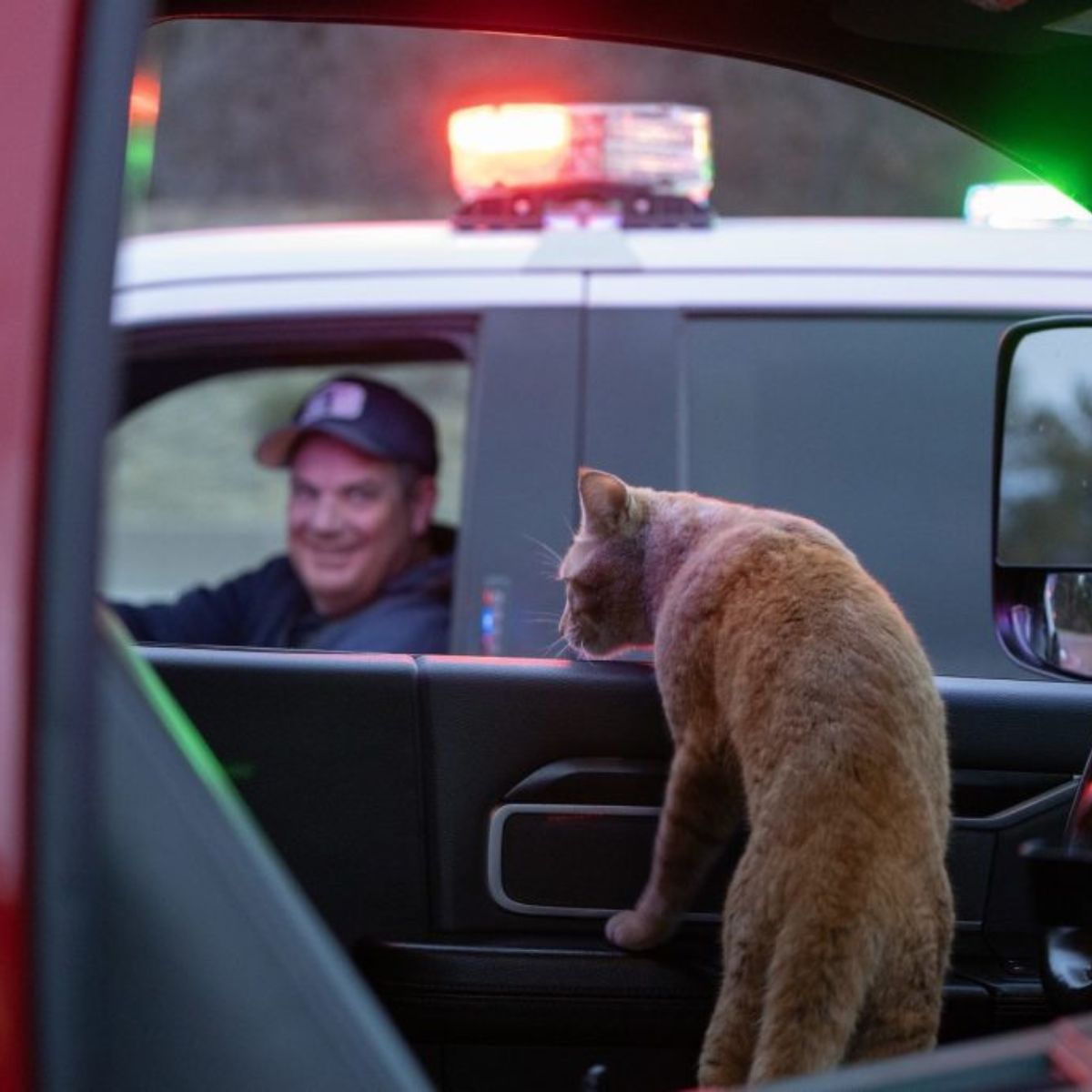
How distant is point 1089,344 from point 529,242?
159 cm

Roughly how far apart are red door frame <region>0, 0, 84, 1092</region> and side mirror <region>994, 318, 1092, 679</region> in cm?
192

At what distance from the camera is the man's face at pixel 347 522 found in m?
4.59

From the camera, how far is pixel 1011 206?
13.3 feet

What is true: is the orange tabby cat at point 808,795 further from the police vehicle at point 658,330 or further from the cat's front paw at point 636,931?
the police vehicle at point 658,330

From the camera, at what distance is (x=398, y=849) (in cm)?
275


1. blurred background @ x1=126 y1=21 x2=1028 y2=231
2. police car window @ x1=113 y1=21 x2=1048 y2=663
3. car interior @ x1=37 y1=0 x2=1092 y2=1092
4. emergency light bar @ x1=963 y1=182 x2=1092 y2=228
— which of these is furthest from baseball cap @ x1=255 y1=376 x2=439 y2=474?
blurred background @ x1=126 y1=21 x2=1028 y2=231

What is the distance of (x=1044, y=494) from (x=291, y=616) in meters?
2.18

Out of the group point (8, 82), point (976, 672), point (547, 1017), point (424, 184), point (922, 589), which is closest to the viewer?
point (8, 82)

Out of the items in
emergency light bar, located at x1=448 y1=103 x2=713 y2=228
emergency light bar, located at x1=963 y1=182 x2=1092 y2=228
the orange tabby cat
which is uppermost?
emergency light bar, located at x1=448 y1=103 x2=713 y2=228

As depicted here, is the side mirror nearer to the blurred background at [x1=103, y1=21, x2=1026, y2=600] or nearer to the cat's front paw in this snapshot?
the cat's front paw

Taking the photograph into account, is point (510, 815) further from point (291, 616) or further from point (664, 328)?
point (291, 616)

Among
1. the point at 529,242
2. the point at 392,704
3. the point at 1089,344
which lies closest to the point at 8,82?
the point at 392,704

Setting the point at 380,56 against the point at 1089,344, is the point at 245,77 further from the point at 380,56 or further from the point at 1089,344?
the point at 1089,344

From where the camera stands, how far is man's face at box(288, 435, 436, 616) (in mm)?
4590
